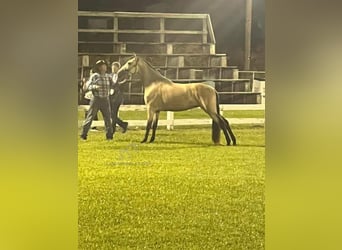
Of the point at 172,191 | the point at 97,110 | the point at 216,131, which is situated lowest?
the point at 172,191

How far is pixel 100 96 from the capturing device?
2.88 meters

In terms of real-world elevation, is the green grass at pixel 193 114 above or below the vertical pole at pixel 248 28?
below

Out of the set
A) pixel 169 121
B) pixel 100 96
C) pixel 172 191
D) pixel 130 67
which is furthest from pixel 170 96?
pixel 172 191

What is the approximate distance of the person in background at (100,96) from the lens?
2826 millimetres

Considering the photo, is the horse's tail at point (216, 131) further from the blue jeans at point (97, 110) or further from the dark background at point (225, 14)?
the blue jeans at point (97, 110)

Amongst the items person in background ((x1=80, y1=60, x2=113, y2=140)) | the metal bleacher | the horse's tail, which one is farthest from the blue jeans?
the horse's tail

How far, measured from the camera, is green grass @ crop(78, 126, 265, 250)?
9.13ft

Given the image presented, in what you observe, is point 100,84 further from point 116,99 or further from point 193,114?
point 193,114

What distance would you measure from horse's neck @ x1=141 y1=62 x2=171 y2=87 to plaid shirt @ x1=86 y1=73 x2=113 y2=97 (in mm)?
188

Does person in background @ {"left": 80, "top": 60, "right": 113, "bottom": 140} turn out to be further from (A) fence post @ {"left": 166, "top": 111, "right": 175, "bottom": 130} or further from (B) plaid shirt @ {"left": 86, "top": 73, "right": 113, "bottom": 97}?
(A) fence post @ {"left": 166, "top": 111, "right": 175, "bottom": 130}

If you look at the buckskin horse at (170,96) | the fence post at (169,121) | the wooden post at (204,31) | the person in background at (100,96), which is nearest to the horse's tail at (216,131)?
the buckskin horse at (170,96)

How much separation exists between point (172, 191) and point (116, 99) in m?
0.59
